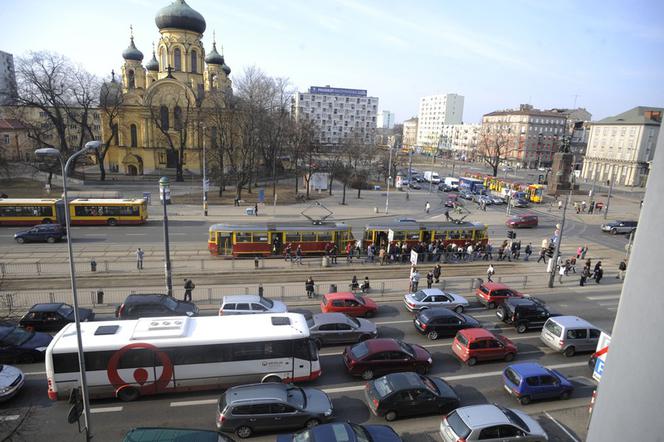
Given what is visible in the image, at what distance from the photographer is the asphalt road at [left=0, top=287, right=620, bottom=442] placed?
39.1ft

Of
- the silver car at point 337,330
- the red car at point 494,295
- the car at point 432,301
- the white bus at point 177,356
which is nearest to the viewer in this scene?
the white bus at point 177,356

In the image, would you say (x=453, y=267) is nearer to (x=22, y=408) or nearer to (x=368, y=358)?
(x=368, y=358)

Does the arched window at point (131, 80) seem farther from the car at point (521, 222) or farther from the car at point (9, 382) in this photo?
the car at point (9, 382)

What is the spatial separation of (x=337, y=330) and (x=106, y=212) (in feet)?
90.8

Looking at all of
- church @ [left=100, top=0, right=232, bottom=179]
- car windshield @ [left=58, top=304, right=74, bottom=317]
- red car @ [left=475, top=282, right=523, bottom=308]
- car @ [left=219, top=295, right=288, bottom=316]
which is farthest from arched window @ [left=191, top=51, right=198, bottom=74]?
red car @ [left=475, top=282, right=523, bottom=308]

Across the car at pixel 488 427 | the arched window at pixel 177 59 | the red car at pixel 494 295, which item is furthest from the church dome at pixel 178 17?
the car at pixel 488 427

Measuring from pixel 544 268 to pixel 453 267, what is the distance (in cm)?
684

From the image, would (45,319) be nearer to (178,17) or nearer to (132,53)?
(178,17)

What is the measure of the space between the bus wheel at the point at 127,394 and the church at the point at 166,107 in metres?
50.1

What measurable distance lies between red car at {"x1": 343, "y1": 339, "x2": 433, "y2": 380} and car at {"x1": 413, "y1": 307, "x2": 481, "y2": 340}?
8.64 ft

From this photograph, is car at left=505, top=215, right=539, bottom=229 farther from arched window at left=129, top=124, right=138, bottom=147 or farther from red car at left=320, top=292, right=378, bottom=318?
arched window at left=129, top=124, right=138, bottom=147

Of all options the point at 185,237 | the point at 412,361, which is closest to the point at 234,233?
the point at 185,237

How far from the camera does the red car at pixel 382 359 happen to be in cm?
1473

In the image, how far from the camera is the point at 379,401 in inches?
496
